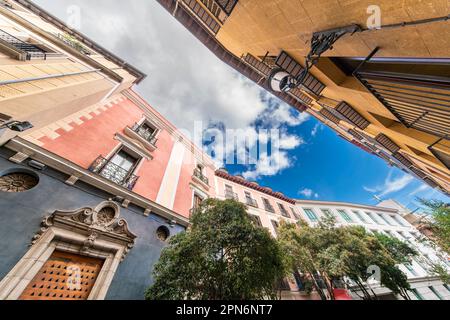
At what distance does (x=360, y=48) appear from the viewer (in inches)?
132

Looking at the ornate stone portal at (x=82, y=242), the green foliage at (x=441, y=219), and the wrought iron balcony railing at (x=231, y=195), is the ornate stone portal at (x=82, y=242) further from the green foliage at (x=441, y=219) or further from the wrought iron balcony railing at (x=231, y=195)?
the green foliage at (x=441, y=219)

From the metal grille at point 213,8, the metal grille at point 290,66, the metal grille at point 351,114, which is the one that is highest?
the metal grille at point 213,8

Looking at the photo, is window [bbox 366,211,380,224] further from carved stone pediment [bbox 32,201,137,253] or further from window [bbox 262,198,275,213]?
carved stone pediment [bbox 32,201,137,253]

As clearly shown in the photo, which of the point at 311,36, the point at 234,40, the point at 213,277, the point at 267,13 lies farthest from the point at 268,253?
the point at 234,40

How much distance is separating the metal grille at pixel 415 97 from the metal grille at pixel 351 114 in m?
1.62

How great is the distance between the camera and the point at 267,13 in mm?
3953

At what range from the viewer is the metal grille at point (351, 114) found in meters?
6.36

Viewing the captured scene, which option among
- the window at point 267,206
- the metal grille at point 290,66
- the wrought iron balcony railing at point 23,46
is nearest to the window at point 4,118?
the wrought iron balcony railing at point 23,46

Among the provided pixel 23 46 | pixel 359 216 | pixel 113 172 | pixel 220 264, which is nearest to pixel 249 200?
pixel 220 264

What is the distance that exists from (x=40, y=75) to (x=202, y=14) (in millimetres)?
5497

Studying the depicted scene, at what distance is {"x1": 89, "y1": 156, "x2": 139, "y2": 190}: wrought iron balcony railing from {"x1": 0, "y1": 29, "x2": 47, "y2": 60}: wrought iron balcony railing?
3.69m

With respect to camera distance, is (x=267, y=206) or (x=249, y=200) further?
(x=267, y=206)

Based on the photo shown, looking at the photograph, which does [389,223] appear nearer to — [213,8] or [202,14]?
[213,8]
